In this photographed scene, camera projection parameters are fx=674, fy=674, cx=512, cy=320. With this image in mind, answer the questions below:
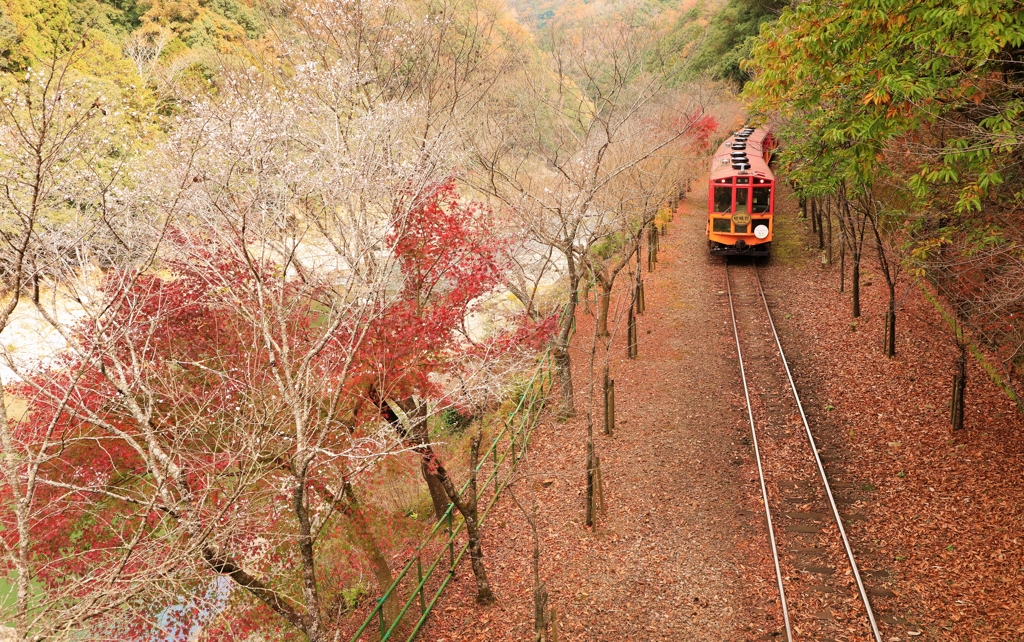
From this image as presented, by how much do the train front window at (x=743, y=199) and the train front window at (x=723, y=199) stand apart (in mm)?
234

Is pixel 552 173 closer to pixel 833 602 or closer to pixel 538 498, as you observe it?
pixel 538 498

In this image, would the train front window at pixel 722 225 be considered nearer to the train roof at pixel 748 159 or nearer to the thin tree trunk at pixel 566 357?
the train roof at pixel 748 159

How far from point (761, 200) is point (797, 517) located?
1262cm

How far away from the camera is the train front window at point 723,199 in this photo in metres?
20.7

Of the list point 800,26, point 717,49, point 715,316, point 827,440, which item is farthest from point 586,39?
point 717,49

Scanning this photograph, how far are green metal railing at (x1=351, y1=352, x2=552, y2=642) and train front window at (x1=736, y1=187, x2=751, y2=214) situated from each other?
863 cm

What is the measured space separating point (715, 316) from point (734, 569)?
32.3 ft

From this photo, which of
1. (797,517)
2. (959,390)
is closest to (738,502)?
(797,517)

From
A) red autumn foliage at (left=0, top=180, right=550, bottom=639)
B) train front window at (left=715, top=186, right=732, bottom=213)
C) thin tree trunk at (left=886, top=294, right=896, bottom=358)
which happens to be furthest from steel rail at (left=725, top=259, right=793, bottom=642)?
red autumn foliage at (left=0, top=180, right=550, bottom=639)

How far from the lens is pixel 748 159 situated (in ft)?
69.5

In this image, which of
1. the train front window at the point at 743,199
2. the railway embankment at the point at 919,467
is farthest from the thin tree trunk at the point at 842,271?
the train front window at the point at 743,199

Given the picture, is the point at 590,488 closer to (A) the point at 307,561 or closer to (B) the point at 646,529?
(B) the point at 646,529

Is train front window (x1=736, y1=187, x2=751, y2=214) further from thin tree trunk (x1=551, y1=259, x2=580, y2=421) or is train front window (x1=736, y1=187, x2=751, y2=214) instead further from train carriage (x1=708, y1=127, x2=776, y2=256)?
thin tree trunk (x1=551, y1=259, x2=580, y2=421)

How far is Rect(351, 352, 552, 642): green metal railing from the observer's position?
9156 mm
